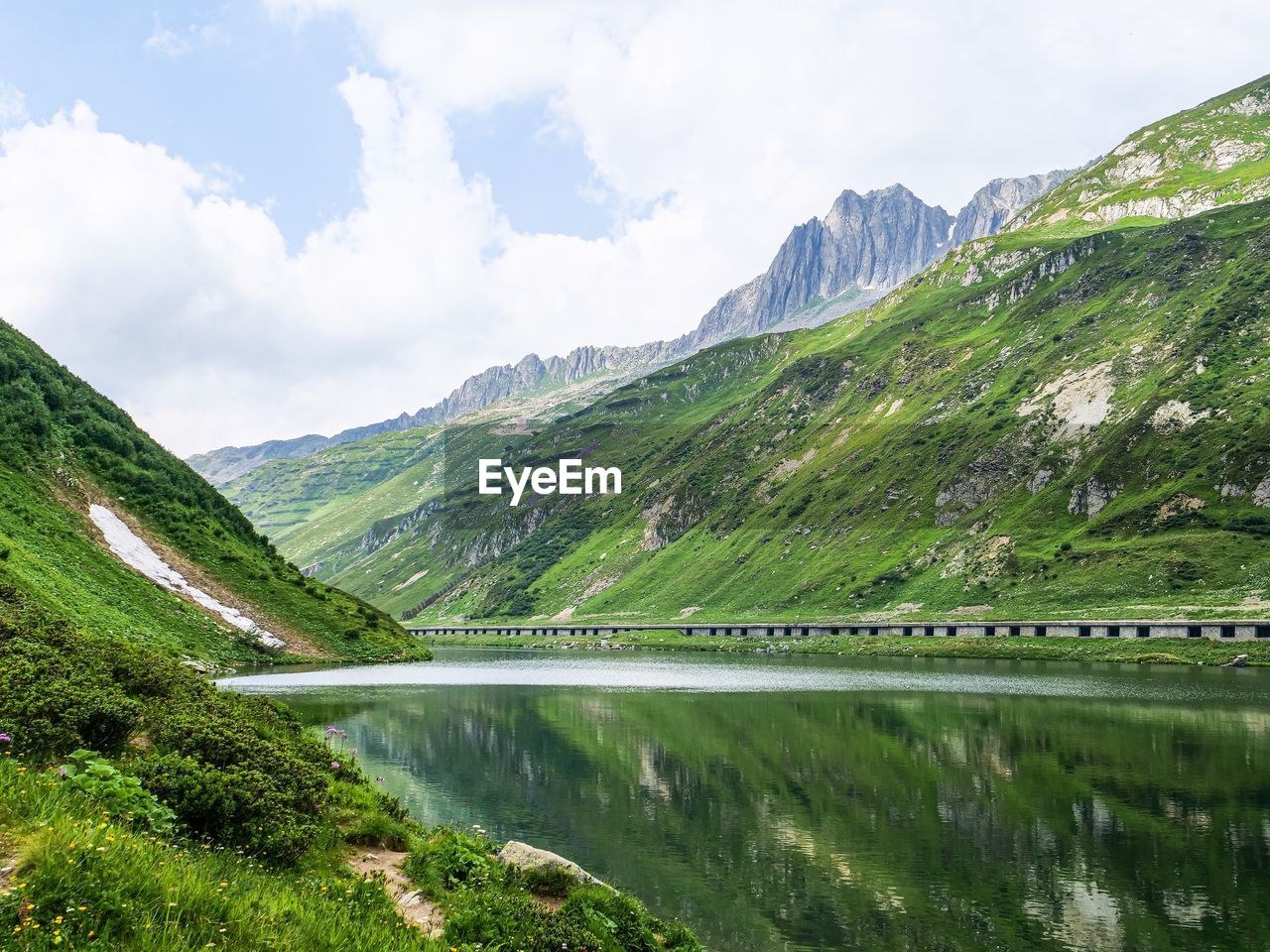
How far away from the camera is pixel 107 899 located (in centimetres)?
1047

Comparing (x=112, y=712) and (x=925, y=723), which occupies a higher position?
(x=112, y=712)

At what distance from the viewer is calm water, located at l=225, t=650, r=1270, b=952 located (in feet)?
83.9

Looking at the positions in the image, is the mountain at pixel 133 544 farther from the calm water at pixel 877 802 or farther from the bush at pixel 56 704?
the bush at pixel 56 704

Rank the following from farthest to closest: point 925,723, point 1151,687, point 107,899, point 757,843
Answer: point 1151,687 < point 925,723 < point 757,843 < point 107,899

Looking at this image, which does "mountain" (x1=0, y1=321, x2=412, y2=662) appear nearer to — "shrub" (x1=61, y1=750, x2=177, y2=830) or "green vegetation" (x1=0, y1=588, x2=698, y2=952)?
"green vegetation" (x1=0, y1=588, x2=698, y2=952)

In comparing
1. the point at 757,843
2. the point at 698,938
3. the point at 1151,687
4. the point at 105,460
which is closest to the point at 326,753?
the point at 698,938

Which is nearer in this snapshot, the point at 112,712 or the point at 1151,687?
the point at 112,712

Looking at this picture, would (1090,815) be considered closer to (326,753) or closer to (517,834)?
(517,834)

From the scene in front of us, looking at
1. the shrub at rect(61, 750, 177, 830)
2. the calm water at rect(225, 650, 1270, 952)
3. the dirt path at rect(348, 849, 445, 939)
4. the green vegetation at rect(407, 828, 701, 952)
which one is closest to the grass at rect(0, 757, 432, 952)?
the shrub at rect(61, 750, 177, 830)

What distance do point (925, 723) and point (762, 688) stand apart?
33.6 metres

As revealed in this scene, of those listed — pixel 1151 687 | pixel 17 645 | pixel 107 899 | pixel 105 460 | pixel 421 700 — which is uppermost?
pixel 105 460

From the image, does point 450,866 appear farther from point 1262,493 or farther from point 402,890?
point 1262,493

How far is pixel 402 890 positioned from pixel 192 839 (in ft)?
15.1

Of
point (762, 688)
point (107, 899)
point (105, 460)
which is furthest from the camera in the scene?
point (105, 460)
